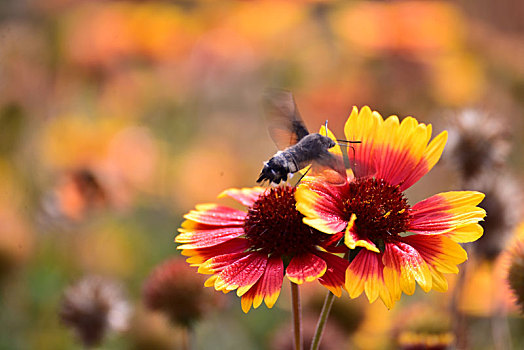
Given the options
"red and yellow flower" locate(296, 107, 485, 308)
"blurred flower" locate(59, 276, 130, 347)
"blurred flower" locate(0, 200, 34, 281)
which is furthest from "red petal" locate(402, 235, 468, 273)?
"blurred flower" locate(0, 200, 34, 281)

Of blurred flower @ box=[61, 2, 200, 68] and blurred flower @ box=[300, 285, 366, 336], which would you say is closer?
blurred flower @ box=[300, 285, 366, 336]

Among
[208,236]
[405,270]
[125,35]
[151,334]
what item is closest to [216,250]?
[208,236]

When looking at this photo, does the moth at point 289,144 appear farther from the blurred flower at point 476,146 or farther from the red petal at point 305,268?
the blurred flower at point 476,146

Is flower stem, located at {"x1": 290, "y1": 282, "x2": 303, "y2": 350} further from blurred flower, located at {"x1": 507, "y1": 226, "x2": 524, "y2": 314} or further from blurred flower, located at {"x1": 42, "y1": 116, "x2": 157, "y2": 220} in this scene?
blurred flower, located at {"x1": 42, "y1": 116, "x2": 157, "y2": 220}

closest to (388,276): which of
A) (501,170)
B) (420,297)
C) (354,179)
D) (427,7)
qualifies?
(354,179)

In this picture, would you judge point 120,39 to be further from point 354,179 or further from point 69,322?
point 354,179
